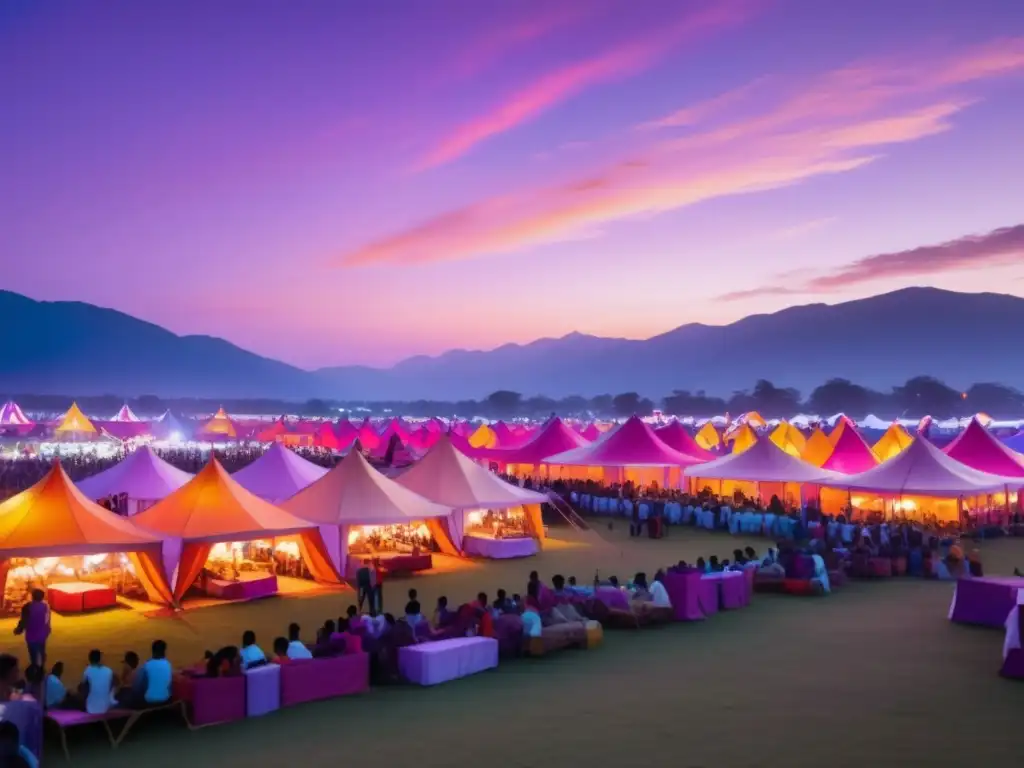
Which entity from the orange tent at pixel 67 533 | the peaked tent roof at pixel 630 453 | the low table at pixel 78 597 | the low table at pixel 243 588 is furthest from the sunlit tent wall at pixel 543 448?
the low table at pixel 78 597

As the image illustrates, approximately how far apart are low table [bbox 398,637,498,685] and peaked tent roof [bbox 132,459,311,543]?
6.21 metres

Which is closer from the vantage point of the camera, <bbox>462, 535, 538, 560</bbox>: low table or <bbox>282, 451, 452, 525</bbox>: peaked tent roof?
<bbox>282, 451, 452, 525</bbox>: peaked tent roof

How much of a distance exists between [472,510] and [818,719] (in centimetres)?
1321

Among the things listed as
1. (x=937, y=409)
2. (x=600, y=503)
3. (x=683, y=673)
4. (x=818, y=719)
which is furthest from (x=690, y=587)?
(x=937, y=409)

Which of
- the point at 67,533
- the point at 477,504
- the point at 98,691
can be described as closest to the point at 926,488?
the point at 477,504

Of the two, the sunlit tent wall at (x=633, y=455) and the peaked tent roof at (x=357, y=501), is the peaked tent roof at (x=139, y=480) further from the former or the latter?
the sunlit tent wall at (x=633, y=455)

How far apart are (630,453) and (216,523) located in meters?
17.3

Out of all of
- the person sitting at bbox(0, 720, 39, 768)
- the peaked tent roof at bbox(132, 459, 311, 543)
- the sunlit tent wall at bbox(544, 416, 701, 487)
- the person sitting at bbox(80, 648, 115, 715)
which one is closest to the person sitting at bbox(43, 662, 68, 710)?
the person sitting at bbox(80, 648, 115, 715)

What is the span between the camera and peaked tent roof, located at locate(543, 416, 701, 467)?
30.0 metres

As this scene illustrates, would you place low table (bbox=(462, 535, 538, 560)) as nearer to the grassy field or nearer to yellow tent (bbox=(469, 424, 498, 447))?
the grassy field

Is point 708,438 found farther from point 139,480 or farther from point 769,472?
point 139,480

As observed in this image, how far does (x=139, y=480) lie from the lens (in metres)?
22.5

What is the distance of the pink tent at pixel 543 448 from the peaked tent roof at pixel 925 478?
11.8m

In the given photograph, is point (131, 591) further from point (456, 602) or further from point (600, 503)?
point (600, 503)
